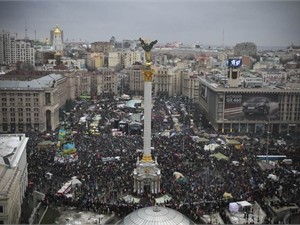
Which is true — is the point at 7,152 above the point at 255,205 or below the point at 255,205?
above

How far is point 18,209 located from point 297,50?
49.8 meters

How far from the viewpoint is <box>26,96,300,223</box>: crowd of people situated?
16812 millimetres

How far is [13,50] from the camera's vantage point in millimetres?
63344

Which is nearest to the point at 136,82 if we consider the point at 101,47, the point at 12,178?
the point at 101,47

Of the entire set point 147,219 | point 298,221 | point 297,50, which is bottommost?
point 298,221

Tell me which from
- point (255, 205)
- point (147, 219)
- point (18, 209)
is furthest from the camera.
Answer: point (255, 205)

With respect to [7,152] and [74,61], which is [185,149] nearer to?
[7,152]

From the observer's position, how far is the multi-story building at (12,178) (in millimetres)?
13289

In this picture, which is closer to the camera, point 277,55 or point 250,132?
point 250,132

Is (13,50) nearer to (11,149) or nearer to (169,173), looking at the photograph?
(11,149)

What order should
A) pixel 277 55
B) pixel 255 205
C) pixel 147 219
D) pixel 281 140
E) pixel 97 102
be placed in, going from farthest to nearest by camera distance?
pixel 277 55, pixel 97 102, pixel 281 140, pixel 255 205, pixel 147 219

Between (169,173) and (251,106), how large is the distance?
1351cm

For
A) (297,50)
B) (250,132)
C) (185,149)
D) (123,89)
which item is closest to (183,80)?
(123,89)

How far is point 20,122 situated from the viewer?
3103 centimetres
